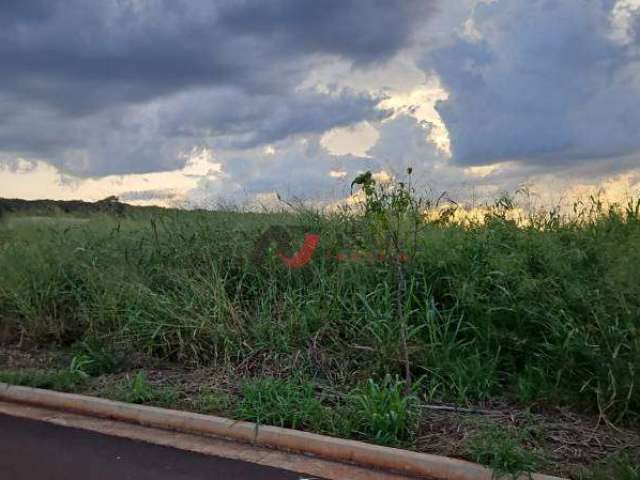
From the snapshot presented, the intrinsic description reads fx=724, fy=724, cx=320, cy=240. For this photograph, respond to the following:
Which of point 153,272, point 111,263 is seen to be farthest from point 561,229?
point 111,263

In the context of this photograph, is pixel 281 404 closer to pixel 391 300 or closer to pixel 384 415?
pixel 384 415

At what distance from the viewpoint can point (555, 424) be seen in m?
5.50

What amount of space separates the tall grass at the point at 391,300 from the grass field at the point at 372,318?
0.07ft

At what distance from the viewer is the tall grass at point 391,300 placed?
20.0 ft

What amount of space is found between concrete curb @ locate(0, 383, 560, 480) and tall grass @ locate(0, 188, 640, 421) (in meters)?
1.00

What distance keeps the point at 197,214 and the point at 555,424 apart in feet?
22.7

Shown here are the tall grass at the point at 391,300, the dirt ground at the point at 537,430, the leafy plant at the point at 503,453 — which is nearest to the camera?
the leafy plant at the point at 503,453

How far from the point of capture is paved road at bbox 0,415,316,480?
5.06 m

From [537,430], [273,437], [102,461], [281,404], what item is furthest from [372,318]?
[102,461]

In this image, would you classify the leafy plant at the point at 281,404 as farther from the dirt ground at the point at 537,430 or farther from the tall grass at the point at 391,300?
the tall grass at the point at 391,300

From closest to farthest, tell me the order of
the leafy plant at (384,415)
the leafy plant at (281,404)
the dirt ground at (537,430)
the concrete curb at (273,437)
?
the concrete curb at (273,437)
the dirt ground at (537,430)
the leafy plant at (384,415)
the leafy plant at (281,404)

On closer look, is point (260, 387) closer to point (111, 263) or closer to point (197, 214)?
point (111, 263)

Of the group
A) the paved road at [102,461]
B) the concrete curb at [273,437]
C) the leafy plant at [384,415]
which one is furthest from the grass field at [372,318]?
the paved road at [102,461]

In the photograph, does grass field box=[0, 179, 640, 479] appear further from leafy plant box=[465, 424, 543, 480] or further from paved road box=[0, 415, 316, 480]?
paved road box=[0, 415, 316, 480]
